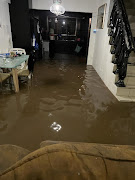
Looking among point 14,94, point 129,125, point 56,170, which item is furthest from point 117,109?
point 56,170

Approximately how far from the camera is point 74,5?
18.2 feet

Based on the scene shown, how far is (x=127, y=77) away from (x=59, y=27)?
7.44m

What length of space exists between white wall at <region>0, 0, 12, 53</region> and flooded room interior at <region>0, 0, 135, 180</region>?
2 cm

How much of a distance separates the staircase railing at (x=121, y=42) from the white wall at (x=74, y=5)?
8.46 ft

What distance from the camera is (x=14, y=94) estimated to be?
315 centimetres

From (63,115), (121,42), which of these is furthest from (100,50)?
(63,115)

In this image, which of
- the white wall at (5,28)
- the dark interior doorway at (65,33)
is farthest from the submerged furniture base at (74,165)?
the dark interior doorway at (65,33)

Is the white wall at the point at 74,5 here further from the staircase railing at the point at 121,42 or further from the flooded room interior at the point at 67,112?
the staircase railing at the point at 121,42

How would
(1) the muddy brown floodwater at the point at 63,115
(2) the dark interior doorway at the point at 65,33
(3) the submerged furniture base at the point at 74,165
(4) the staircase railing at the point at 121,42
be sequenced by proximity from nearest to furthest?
(3) the submerged furniture base at the point at 74,165 < (1) the muddy brown floodwater at the point at 63,115 < (4) the staircase railing at the point at 121,42 < (2) the dark interior doorway at the point at 65,33

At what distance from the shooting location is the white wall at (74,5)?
548 centimetres

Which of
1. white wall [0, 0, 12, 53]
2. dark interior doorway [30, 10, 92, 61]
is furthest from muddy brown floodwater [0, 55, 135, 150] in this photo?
dark interior doorway [30, 10, 92, 61]

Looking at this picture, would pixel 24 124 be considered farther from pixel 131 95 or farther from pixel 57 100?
pixel 131 95

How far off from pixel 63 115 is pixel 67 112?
13 cm

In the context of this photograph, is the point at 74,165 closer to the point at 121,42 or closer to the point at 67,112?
the point at 67,112
